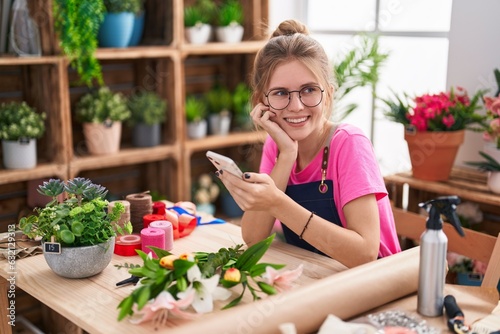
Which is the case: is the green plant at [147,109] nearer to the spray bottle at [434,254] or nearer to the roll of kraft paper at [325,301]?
the roll of kraft paper at [325,301]

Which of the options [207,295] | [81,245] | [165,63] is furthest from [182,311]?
[165,63]

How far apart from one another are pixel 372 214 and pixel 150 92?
221cm

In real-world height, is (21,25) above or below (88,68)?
above

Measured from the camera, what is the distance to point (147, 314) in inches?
51.4

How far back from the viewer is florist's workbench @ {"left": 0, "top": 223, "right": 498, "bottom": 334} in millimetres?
1231

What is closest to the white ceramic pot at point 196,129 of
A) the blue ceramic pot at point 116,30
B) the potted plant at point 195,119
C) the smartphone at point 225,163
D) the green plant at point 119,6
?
the potted plant at point 195,119

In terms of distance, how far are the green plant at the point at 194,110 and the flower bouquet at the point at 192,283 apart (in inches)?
87.7

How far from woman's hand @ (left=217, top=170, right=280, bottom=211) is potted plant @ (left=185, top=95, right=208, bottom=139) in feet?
6.97

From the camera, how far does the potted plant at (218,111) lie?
385 centimetres

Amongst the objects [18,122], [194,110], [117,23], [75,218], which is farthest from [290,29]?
[194,110]

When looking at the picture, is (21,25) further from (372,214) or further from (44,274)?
(372,214)

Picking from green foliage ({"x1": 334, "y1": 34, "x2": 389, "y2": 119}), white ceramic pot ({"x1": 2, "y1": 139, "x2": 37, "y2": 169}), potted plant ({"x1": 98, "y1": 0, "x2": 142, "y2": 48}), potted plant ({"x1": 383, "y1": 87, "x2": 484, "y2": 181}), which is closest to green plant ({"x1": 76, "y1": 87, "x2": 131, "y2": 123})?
potted plant ({"x1": 98, "y1": 0, "x2": 142, "y2": 48})

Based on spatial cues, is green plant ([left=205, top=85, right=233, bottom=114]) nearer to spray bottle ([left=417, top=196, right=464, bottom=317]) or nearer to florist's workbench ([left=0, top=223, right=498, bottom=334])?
florist's workbench ([left=0, top=223, right=498, bottom=334])

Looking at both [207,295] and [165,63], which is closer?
[207,295]
